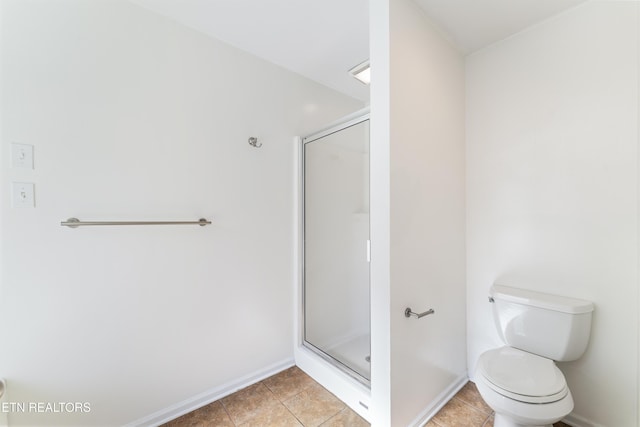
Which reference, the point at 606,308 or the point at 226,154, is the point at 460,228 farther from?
the point at 226,154

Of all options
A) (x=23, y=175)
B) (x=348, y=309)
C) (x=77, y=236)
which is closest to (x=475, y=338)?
(x=348, y=309)

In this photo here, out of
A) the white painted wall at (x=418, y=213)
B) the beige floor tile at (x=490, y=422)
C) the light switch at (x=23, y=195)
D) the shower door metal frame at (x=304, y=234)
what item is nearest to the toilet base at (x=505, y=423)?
the beige floor tile at (x=490, y=422)

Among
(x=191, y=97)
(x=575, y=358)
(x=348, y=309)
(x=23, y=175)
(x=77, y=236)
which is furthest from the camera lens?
(x=348, y=309)

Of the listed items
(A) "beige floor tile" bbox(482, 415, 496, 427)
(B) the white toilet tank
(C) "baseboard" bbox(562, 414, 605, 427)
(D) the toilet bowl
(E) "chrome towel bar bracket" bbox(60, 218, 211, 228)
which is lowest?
(A) "beige floor tile" bbox(482, 415, 496, 427)

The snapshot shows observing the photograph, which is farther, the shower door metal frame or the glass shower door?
the glass shower door

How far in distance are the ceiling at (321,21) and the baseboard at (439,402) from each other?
7.68 feet

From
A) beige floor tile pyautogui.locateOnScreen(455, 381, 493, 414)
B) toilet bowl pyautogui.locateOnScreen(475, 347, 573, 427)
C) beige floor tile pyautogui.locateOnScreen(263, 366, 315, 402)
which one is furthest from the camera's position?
beige floor tile pyautogui.locateOnScreen(263, 366, 315, 402)

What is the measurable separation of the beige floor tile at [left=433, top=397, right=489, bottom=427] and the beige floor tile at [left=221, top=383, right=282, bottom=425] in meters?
0.98

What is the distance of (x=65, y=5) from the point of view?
1.26 m

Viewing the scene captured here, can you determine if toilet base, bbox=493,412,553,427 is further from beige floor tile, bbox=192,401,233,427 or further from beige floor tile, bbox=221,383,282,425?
beige floor tile, bbox=192,401,233,427

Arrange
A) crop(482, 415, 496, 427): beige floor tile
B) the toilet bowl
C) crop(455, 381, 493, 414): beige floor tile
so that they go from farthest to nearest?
crop(455, 381, 493, 414): beige floor tile < crop(482, 415, 496, 427): beige floor tile < the toilet bowl

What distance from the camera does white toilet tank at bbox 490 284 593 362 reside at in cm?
136

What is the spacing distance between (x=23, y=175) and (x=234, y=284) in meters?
1.17

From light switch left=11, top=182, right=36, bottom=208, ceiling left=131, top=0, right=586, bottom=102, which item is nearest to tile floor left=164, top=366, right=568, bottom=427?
light switch left=11, top=182, right=36, bottom=208
